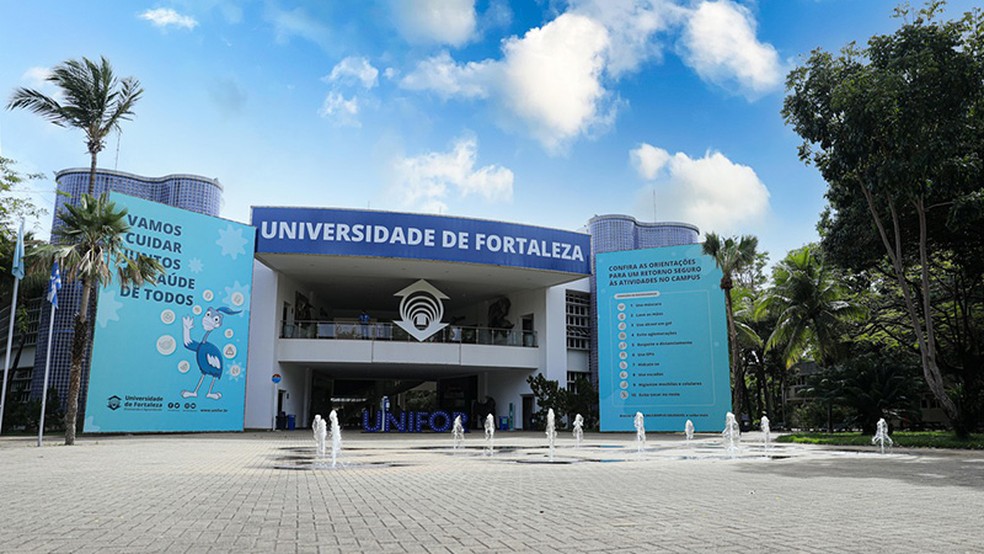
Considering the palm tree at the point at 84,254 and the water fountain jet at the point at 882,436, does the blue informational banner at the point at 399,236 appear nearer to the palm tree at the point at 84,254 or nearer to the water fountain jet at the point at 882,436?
the palm tree at the point at 84,254

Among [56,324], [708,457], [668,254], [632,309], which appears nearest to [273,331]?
[56,324]

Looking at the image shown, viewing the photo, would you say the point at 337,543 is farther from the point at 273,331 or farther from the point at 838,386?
the point at 273,331

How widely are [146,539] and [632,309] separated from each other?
26658 mm

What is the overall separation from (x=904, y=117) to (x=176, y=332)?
24.4m

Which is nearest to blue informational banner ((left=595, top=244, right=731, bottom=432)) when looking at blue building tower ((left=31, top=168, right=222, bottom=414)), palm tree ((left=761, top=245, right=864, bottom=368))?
palm tree ((left=761, top=245, right=864, bottom=368))

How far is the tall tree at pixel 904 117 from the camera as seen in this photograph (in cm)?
1783

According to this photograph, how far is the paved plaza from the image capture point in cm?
494

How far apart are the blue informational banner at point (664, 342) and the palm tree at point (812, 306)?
358 cm

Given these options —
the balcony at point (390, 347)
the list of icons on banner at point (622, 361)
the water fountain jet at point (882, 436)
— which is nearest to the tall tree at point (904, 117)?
the water fountain jet at point (882, 436)

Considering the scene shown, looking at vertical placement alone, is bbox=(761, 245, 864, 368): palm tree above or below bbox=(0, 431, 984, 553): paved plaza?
above

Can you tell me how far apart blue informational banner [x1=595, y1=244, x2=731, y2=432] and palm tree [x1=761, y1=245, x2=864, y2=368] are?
3.58 meters

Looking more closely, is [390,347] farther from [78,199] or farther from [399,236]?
[78,199]

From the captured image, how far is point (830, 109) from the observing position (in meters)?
20.0

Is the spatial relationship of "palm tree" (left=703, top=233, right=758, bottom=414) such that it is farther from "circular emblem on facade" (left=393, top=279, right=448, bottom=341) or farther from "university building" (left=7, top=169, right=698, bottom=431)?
"circular emblem on facade" (left=393, top=279, right=448, bottom=341)
